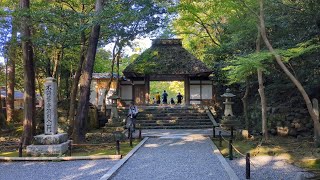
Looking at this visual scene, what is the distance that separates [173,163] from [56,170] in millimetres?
3226

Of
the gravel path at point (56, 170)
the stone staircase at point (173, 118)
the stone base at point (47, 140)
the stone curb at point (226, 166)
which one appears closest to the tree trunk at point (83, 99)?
the stone base at point (47, 140)

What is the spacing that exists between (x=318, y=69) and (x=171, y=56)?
14077 millimetres

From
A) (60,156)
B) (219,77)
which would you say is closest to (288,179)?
(60,156)

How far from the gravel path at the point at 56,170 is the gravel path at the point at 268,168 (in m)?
3.47

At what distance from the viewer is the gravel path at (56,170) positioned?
7.65 m

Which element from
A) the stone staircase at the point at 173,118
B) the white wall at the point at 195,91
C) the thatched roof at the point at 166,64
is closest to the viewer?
the stone staircase at the point at 173,118

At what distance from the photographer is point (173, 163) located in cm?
928

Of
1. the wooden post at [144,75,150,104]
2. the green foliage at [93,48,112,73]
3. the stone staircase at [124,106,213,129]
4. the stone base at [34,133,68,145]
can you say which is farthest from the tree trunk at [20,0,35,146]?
the green foliage at [93,48,112,73]

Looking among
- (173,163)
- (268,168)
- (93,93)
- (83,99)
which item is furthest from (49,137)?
(93,93)

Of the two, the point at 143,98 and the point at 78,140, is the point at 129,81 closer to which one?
the point at 143,98

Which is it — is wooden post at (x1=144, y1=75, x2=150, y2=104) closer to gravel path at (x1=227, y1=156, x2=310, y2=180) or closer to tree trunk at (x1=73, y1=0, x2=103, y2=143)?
tree trunk at (x1=73, y1=0, x2=103, y2=143)

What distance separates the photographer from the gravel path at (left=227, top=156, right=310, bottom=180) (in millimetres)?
7522

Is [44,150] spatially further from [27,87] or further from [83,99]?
[27,87]

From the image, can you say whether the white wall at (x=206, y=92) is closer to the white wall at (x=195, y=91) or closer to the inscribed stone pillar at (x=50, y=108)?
the white wall at (x=195, y=91)
